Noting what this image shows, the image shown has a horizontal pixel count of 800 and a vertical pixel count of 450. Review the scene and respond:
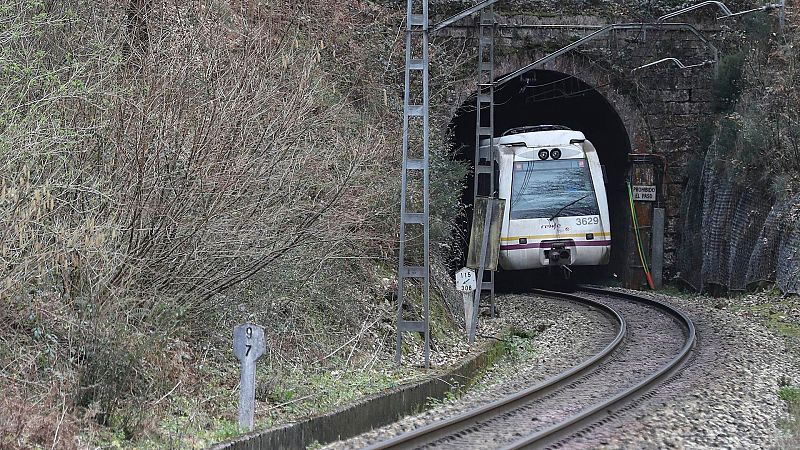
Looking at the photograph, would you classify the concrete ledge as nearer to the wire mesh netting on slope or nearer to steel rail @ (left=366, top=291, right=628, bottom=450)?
steel rail @ (left=366, top=291, right=628, bottom=450)

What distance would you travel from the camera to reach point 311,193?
446 inches

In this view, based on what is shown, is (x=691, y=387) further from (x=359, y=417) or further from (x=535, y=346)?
(x=535, y=346)

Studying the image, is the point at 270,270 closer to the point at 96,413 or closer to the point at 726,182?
the point at 96,413

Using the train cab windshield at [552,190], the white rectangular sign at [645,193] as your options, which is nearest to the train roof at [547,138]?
the train cab windshield at [552,190]

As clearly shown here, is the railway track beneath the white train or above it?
beneath

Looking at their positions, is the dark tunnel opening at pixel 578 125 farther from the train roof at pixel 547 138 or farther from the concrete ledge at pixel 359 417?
the concrete ledge at pixel 359 417

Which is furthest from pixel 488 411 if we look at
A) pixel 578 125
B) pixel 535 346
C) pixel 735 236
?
pixel 578 125

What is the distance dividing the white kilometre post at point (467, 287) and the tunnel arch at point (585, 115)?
503 centimetres

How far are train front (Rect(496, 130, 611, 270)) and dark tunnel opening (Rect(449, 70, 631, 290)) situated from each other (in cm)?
262

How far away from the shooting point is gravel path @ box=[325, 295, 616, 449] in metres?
9.58

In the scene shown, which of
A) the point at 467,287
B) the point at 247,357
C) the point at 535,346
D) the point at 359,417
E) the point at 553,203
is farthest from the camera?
the point at 553,203

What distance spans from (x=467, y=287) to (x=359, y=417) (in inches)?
218

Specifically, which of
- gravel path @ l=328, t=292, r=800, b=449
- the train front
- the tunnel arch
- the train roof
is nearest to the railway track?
gravel path @ l=328, t=292, r=800, b=449

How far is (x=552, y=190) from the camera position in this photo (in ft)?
67.4
